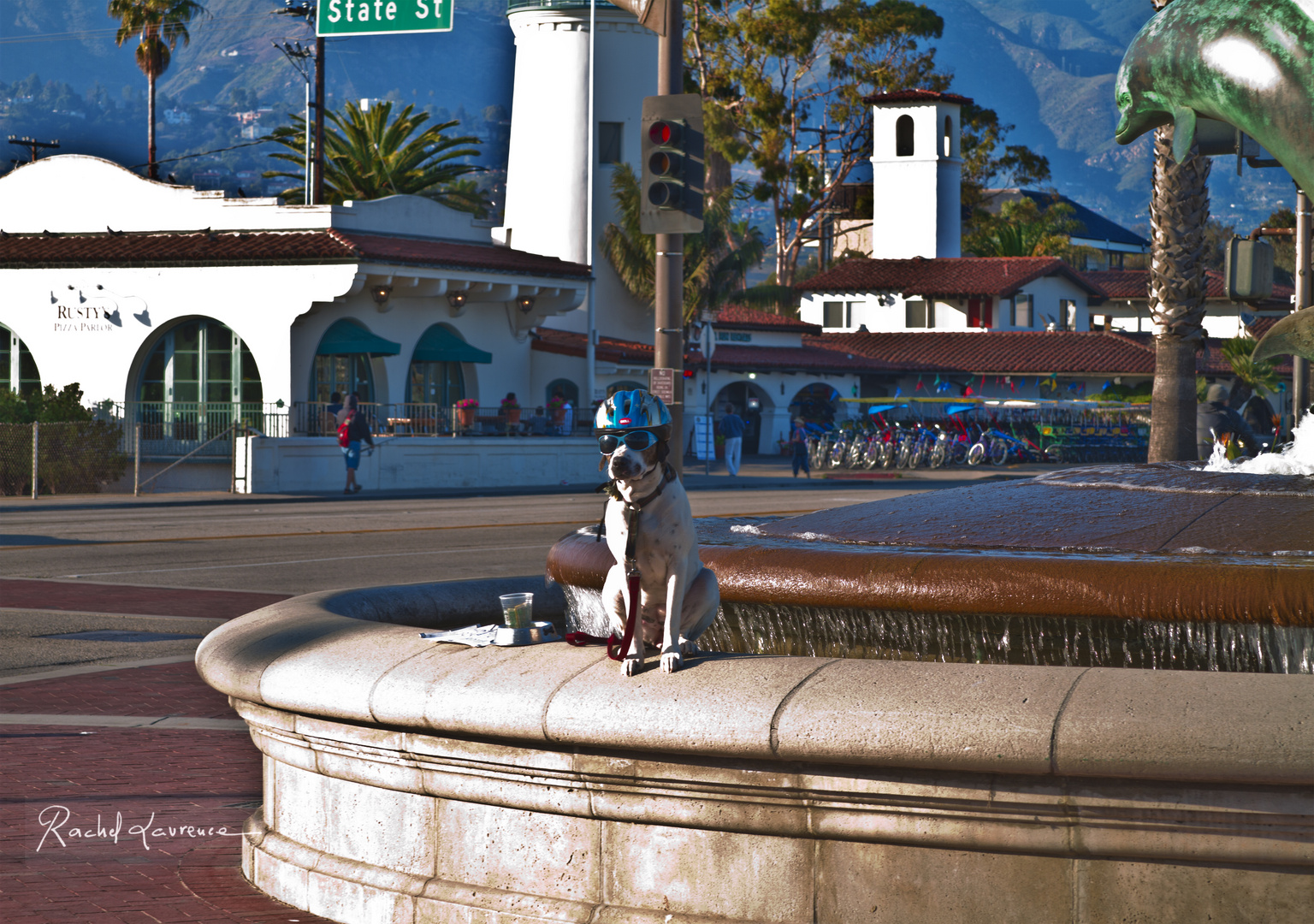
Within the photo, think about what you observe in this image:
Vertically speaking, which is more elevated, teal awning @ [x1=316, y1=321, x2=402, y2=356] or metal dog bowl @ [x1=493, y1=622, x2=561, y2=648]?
teal awning @ [x1=316, y1=321, x2=402, y2=356]

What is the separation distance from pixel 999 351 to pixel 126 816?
53.1 m

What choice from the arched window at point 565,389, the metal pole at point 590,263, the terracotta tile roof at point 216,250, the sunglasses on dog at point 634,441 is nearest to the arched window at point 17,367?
the terracotta tile roof at point 216,250

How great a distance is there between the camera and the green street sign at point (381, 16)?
2100 cm

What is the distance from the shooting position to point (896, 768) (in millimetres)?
3877

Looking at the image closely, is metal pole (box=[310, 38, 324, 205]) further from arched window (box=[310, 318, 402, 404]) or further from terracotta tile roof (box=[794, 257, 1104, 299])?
terracotta tile roof (box=[794, 257, 1104, 299])

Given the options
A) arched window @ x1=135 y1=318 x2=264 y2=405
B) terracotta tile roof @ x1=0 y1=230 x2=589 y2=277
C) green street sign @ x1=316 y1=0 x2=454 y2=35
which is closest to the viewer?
green street sign @ x1=316 y1=0 x2=454 y2=35

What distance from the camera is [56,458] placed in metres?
28.4

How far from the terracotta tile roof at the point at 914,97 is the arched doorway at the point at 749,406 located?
1793 centimetres

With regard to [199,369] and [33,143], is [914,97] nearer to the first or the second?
[33,143]

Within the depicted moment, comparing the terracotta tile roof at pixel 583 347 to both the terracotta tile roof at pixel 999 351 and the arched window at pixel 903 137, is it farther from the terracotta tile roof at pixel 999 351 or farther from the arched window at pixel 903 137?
the arched window at pixel 903 137

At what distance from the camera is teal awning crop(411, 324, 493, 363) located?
35469mm

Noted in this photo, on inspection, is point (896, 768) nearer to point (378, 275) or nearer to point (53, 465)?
point (53, 465)

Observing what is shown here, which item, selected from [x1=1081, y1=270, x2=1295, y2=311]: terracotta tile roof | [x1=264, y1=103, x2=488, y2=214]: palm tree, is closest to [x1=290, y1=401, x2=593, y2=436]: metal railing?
[x1=264, y1=103, x2=488, y2=214]: palm tree

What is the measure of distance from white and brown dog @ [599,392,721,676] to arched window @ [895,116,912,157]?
A: 201ft
